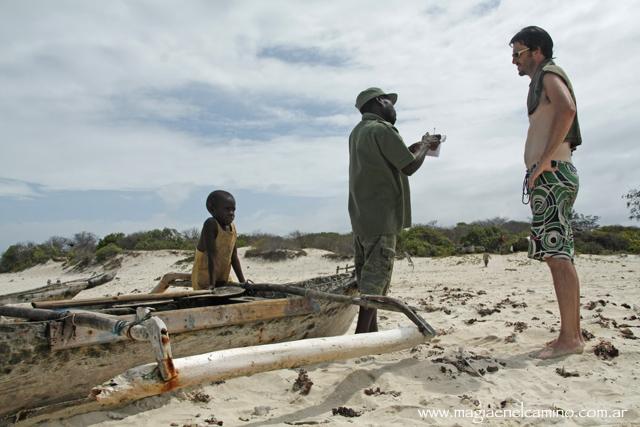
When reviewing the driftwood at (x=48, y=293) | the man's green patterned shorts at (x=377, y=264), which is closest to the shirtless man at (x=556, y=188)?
the man's green patterned shorts at (x=377, y=264)

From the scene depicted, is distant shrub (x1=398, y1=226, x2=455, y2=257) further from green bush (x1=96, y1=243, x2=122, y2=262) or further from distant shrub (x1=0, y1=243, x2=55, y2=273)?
distant shrub (x1=0, y1=243, x2=55, y2=273)

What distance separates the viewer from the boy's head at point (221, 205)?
5504 millimetres

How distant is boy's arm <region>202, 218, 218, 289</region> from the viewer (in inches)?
210

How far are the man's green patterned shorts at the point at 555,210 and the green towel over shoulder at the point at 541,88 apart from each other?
0.25 m

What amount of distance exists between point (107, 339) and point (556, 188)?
10.9 feet

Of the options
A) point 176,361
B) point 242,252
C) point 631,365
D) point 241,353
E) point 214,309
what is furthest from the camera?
point 242,252

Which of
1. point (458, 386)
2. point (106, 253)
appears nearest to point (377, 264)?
point (458, 386)

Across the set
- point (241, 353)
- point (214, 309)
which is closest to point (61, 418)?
point (214, 309)

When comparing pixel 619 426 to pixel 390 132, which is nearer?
pixel 619 426

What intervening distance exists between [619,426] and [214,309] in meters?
2.45

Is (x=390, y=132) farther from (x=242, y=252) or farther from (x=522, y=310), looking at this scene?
(x=242, y=252)

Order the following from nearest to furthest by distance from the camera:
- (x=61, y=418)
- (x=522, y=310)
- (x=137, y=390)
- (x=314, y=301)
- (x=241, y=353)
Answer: (x=137, y=390) < (x=241, y=353) < (x=61, y=418) < (x=314, y=301) < (x=522, y=310)

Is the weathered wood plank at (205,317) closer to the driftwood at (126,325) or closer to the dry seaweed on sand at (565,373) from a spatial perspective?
the driftwood at (126,325)

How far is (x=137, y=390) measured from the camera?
2070mm
